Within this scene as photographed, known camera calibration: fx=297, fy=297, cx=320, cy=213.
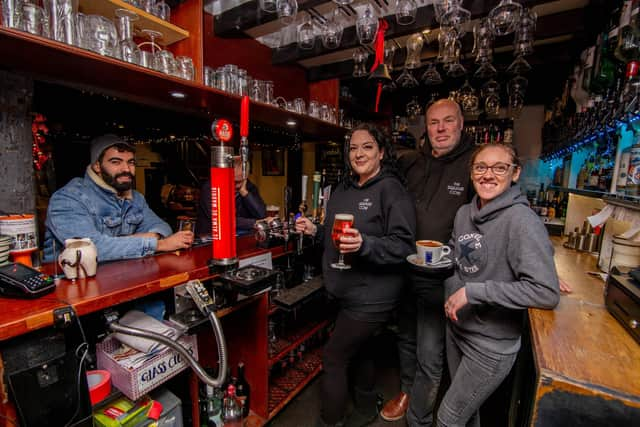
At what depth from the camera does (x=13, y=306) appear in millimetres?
902

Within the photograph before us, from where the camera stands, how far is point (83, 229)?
1399 millimetres

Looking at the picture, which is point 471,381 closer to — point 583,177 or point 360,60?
point 360,60

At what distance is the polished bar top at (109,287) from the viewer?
0.85 m

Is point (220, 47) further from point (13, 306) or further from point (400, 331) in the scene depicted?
point (400, 331)

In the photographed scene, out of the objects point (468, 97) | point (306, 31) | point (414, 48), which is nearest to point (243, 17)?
point (306, 31)

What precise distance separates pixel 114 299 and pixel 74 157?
358 cm

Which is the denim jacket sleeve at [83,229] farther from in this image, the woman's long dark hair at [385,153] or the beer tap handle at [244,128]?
the woman's long dark hair at [385,153]

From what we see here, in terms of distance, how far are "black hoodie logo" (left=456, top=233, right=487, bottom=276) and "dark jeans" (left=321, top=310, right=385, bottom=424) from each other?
1.81ft

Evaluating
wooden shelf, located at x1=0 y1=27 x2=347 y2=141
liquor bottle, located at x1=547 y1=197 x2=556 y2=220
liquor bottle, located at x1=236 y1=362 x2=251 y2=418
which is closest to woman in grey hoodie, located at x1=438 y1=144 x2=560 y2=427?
liquor bottle, located at x1=236 y1=362 x2=251 y2=418

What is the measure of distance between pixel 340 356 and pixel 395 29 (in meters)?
2.32

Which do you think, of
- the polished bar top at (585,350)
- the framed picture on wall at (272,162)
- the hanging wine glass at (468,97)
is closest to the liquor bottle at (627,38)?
the polished bar top at (585,350)

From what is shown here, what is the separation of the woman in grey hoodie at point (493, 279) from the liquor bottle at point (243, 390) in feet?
3.78

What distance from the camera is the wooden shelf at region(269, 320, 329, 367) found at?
190cm

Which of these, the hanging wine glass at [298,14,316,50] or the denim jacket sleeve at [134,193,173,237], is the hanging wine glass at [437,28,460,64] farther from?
the denim jacket sleeve at [134,193,173,237]
